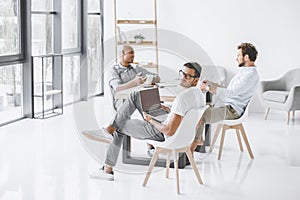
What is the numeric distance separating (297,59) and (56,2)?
3725 millimetres

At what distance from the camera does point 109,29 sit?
8.66m

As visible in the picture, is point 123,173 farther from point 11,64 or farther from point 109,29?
point 109,29

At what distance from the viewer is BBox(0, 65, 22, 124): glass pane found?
690 centimetres

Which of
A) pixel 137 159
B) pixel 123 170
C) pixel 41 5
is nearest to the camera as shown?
pixel 123 170

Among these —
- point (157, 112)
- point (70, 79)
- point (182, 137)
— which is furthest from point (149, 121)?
point (70, 79)

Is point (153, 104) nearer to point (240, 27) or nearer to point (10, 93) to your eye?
point (10, 93)

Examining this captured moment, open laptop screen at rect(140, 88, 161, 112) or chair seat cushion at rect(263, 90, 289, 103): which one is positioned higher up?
open laptop screen at rect(140, 88, 161, 112)

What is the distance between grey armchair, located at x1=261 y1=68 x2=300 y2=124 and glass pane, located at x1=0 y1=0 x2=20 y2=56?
3459mm

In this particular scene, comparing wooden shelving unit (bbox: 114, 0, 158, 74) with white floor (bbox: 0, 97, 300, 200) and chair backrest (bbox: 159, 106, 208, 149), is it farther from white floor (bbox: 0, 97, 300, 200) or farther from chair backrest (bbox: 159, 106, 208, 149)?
chair backrest (bbox: 159, 106, 208, 149)

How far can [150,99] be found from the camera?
15.2ft

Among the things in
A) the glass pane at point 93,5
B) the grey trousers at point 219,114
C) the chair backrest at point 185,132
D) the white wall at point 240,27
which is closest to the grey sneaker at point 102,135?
the chair backrest at point 185,132

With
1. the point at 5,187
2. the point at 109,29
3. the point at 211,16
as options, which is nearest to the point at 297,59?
the point at 211,16

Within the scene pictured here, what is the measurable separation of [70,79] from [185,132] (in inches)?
192

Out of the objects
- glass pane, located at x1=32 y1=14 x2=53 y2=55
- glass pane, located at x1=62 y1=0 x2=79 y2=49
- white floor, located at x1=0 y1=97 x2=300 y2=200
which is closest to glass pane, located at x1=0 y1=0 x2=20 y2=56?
glass pane, located at x1=32 y1=14 x2=53 y2=55
